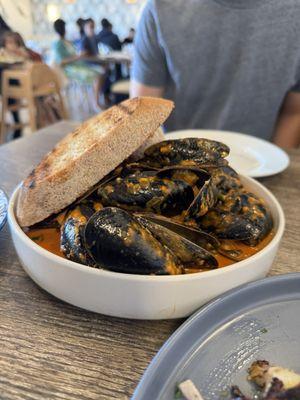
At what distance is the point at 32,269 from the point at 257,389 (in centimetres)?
31

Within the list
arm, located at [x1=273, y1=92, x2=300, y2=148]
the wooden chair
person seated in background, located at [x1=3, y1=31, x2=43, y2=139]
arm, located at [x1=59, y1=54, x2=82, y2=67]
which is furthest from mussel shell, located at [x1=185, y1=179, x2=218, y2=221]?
arm, located at [x1=59, y1=54, x2=82, y2=67]

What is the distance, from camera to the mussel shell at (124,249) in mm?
400

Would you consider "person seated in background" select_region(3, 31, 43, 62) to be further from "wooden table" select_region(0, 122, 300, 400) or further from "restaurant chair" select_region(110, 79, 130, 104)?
"restaurant chair" select_region(110, 79, 130, 104)

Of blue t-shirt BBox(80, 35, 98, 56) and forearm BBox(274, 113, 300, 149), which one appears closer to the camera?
forearm BBox(274, 113, 300, 149)

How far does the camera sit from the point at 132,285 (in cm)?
40

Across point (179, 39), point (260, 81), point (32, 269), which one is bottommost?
point (32, 269)

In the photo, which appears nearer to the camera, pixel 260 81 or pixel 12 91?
pixel 260 81

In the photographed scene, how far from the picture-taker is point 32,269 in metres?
0.46

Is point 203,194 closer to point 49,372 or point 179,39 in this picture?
point 49,372

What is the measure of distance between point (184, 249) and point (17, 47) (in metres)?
1.81

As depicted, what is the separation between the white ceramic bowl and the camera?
0.40 meters

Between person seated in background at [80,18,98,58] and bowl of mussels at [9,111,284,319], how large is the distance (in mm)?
3898

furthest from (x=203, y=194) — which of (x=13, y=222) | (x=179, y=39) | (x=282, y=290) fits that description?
(x=179, y=39)

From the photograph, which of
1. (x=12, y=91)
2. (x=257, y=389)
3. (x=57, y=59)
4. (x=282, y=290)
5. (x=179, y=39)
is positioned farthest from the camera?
(x=57, y=59)
